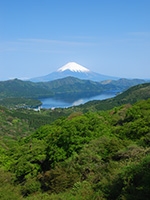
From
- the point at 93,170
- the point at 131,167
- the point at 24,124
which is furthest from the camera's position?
the point at 24,124

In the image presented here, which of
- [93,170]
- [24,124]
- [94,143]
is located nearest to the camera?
[93,170]

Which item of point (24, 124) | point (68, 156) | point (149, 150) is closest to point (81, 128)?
point (68, 156)

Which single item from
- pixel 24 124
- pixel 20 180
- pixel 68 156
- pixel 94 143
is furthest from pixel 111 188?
pixel 24 124

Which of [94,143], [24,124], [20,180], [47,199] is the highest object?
[94,143]

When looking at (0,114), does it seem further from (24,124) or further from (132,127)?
(132,127)

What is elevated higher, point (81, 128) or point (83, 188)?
point (81, 128)

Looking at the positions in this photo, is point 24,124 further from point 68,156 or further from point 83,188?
point 83,188

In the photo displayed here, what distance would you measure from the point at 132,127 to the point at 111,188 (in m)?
12.5

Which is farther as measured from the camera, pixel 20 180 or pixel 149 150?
pixel 20 180

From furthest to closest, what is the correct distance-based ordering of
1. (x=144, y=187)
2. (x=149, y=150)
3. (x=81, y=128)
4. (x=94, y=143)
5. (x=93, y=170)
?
1. (x=81, y=128)
2. (x=94, y=143)
3. (x=93, y=170)
4. (x=149, y=150)
5. (x=144, y=187)

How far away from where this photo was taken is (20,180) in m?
22.1

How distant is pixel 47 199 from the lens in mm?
14164

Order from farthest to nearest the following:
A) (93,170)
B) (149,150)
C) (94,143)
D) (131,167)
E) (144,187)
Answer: (94,143) → (93,170) → (149,150) → (131,167) → (144,187)

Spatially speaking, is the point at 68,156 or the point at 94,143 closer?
the point at 94,143
